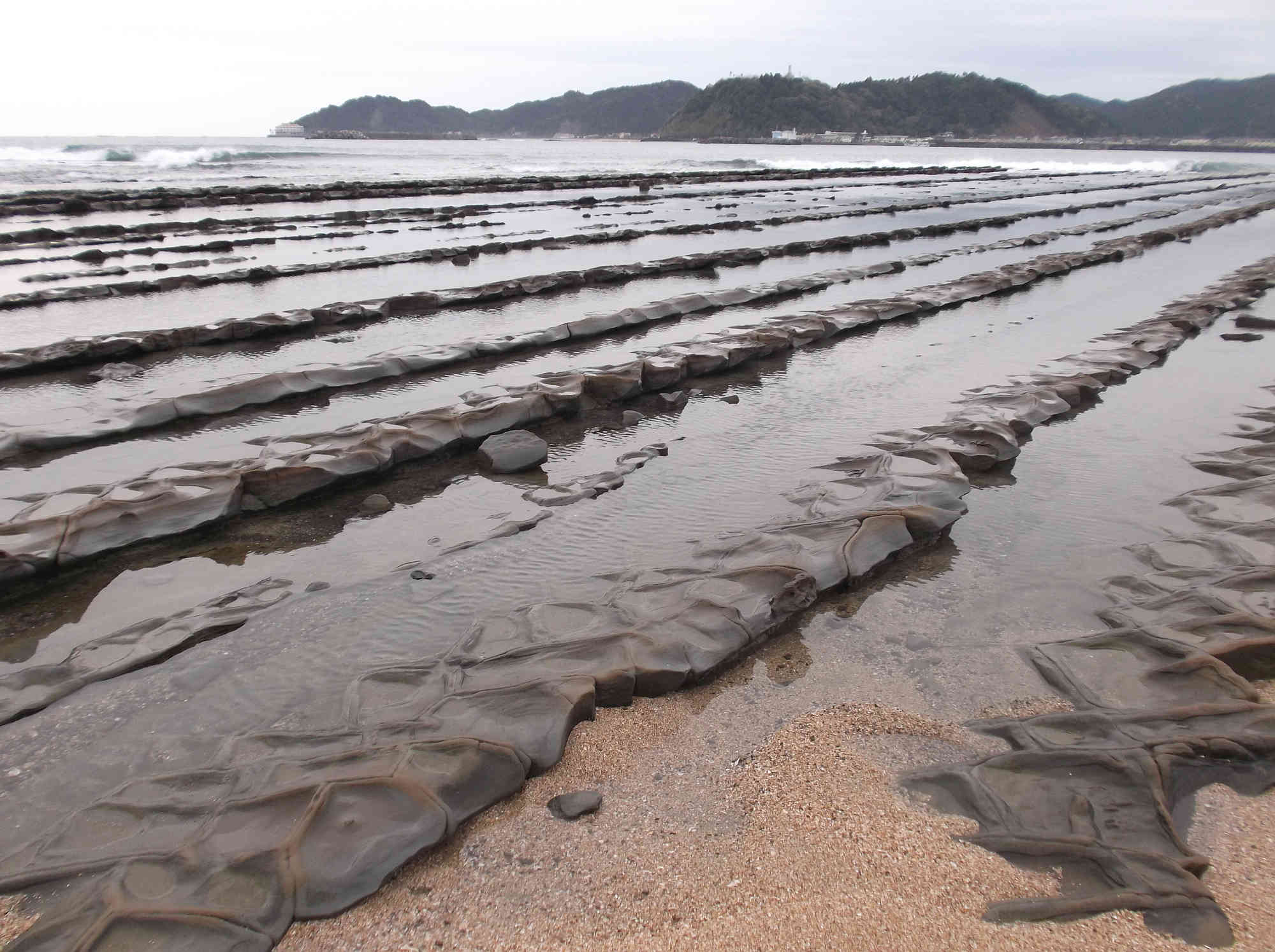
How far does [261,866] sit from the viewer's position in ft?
6.59

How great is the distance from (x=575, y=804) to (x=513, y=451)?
9.54 ft

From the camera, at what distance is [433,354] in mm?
7137

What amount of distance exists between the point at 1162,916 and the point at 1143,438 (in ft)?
15.0

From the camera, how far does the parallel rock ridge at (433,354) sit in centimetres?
532

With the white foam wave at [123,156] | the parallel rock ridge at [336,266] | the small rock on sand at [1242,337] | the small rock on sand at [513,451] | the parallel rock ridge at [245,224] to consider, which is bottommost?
the small rock on sand at [1242,337]

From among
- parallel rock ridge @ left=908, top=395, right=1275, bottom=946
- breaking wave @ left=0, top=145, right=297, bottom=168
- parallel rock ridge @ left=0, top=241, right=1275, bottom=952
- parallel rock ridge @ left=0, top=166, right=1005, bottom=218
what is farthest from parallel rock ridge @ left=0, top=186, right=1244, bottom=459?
breaking wave @ left=0, top=145, right=297, bottom=168

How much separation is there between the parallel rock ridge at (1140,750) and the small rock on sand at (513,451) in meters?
2.98

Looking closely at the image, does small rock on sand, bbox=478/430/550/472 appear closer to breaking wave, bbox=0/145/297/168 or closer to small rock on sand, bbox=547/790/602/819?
small rock on sand, bbox=547/790/602/819

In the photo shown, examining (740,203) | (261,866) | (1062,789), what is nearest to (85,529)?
(261,866)

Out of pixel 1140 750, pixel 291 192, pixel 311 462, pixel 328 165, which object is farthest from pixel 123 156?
pixel 1140 750

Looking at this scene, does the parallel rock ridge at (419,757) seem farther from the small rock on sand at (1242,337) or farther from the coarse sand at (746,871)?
the small rock on sand at (1242,337)

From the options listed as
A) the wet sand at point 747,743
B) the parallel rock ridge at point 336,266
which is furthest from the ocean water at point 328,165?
the wet sand at point 747,743

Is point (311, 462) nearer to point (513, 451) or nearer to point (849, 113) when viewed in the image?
point (513, 451)

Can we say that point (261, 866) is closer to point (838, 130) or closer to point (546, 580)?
point (546, 580)
